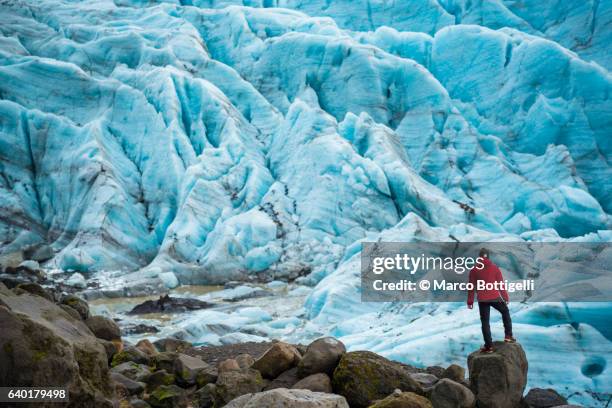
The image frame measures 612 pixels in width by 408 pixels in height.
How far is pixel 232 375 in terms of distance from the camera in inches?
233

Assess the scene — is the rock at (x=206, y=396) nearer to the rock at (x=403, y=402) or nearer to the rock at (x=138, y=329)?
the rock at (x=403, y=402)

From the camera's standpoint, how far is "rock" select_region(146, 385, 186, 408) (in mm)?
5949

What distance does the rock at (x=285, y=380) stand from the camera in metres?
6.06

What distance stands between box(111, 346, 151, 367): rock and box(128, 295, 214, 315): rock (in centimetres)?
736

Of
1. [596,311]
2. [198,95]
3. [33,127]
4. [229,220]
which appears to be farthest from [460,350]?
[33,127]

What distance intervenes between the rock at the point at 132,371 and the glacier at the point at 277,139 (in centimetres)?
792

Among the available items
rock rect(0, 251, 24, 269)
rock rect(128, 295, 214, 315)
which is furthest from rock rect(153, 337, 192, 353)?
rock rect(0, 251, 24, 269)

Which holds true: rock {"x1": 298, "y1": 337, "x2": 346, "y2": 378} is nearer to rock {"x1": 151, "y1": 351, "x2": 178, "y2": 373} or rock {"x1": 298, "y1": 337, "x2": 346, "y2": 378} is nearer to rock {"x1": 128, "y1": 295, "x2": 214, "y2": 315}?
rock {"x1": 151, "y1": 351, "x2": 178, "y2": 373}

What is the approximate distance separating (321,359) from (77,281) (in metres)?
15.0

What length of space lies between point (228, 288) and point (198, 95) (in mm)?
12415

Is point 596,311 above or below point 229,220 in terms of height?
above

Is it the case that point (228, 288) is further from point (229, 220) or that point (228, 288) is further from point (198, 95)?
point (198, 95)

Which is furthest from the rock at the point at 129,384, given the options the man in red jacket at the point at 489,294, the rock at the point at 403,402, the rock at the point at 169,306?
the rock at the point at 169,306

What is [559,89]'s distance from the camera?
26859 millimetres
